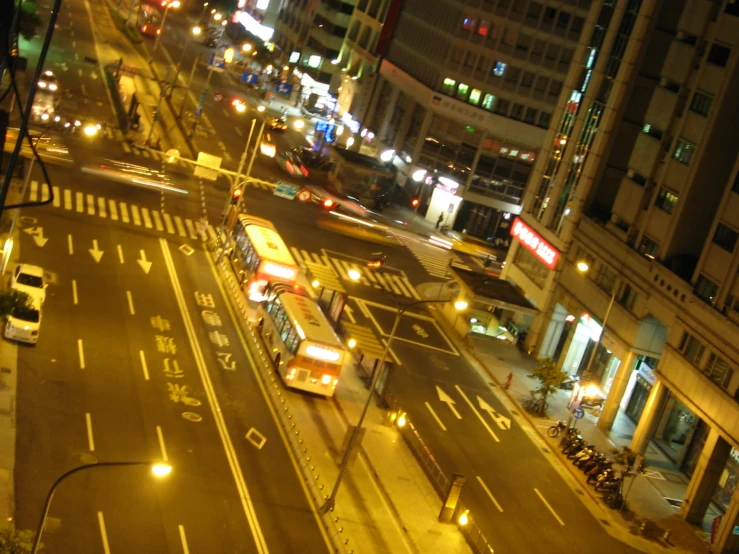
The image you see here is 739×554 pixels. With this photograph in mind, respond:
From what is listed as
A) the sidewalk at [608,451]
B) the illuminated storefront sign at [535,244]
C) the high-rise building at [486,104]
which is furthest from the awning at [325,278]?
the high-rise building at [486,104]

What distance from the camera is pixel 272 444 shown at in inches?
1724

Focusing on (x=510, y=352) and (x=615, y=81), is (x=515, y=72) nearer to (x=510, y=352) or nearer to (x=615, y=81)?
(x=615, y=81)

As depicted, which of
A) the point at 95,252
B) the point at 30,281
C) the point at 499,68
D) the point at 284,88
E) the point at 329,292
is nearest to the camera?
the point at 30,281

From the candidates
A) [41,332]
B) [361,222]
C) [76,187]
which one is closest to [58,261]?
[41,332]

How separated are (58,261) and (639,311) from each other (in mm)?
32970

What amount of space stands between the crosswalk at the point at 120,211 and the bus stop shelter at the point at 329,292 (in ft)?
39.5

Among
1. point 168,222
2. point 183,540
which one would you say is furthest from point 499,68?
point 183,540

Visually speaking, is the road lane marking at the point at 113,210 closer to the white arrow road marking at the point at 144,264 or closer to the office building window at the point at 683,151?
the white arrow road marking at the point at 144,264

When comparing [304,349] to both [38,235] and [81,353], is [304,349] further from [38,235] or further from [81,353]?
[38,235]

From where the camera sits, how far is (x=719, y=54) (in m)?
58.2

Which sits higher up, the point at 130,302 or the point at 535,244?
the point at 535,244

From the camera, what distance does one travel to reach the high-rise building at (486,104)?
97.5 metres

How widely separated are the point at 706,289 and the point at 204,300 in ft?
90.0

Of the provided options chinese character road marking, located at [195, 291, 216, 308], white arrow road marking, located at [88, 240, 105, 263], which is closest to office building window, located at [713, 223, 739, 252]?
chinese character road marking, located at [195, 291, 216, 308]
